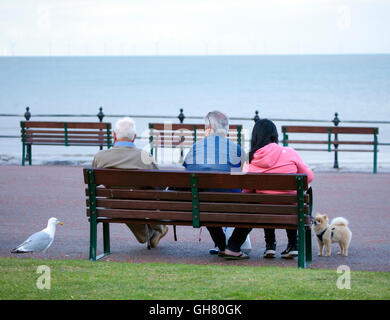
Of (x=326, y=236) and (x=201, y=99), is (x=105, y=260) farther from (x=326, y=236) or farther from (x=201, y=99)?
(x=201, y=99)

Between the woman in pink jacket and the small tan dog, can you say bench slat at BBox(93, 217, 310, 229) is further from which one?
the small tan dog

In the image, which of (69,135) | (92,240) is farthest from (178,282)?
(69,135)

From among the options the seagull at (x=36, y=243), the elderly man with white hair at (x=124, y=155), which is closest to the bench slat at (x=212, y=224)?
the elderly man with white hair at (x=124, y=155)

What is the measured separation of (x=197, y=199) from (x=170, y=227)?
7.82ft

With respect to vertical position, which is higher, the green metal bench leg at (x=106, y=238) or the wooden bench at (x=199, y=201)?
the wooden bench at (x=199, y=201)

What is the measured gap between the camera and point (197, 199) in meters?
6.00

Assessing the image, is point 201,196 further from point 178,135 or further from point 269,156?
point 178,135

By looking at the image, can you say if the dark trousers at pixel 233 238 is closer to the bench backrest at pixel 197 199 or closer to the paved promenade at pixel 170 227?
the paved promenade at pixel 170 227

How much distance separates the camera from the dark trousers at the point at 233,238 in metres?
6.30

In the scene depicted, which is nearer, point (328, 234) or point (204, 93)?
point (328, 234)

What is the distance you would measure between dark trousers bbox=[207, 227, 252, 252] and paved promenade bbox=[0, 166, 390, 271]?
142 millimetres

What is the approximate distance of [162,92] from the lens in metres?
88.2
